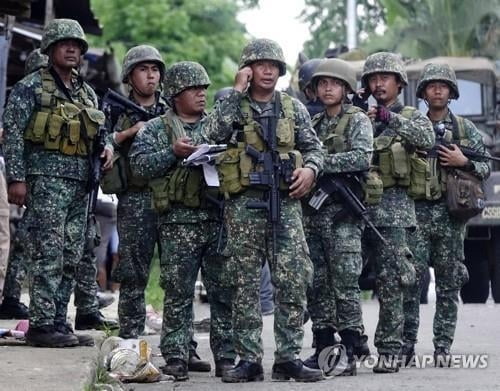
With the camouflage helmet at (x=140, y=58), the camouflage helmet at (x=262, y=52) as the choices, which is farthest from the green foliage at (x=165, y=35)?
the camouflage helmet at (x=262, y=52)

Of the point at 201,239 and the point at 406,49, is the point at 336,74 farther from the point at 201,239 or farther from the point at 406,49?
the point at 406,49

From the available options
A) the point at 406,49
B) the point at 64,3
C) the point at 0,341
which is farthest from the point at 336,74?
the point at 406,49

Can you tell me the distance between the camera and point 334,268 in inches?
389

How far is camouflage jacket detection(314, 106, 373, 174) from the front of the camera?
32.4ft

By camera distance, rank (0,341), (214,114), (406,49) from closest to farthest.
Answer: (214,114)
(0,341)
(406,49)

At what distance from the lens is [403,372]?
10.0 m

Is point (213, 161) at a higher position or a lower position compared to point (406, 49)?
lower

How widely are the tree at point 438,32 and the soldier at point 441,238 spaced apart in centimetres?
2275

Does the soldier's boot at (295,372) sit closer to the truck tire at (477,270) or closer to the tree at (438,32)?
the truck tire at (477,270)

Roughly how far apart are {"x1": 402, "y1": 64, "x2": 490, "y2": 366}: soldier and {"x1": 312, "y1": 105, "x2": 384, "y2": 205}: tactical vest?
0.66 metres

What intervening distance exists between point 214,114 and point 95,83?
11.6 metres

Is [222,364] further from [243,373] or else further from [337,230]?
Answer: [337,230]

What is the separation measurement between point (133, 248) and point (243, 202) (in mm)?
1454

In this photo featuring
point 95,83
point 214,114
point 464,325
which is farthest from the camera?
point 95,83
